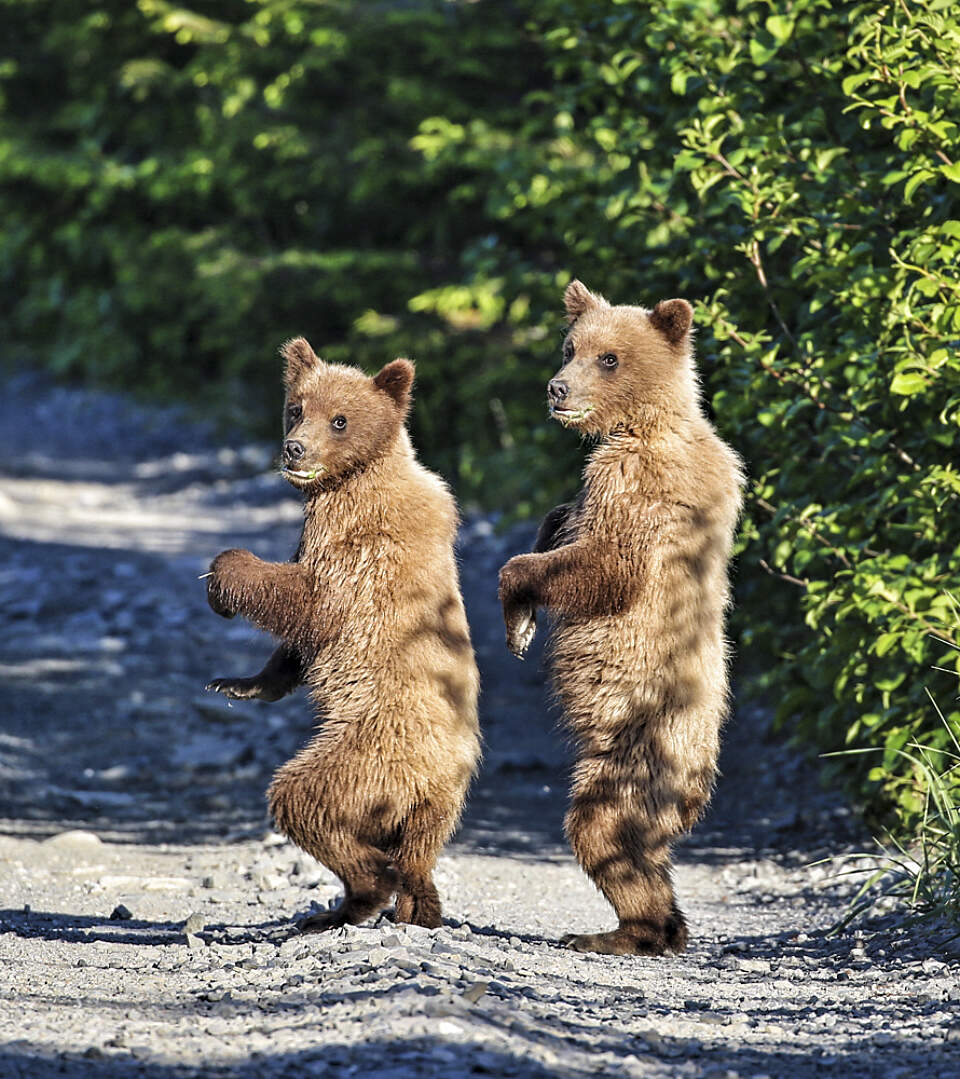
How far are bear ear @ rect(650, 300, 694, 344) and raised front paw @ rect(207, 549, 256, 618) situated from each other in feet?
5.54

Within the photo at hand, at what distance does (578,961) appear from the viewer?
500cm

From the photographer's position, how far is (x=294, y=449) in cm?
524

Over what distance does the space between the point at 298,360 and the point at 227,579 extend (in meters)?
0.93

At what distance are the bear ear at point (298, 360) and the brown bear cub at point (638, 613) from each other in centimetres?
98

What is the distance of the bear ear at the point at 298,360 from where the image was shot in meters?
5.64

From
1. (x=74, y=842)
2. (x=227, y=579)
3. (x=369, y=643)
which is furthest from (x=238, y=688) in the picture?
(x=74, y=842)

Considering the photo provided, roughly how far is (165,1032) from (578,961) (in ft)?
5.17

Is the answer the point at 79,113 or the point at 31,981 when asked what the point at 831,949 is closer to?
the point at 31,981

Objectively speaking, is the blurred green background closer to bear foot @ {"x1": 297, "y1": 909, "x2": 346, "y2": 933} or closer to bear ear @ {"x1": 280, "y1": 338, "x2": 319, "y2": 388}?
bear ear @ {"x1": 280, "y1": 338, "x2": 319, "y2": 388}

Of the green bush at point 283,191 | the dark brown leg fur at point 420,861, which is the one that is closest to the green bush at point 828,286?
the green bush at point 283,191

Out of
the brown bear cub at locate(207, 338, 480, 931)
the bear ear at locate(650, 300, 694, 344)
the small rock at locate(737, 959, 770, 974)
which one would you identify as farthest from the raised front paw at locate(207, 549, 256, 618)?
the small rock at locate(737, 959, 770, 974)

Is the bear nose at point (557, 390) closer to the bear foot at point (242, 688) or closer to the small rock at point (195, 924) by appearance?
the bear foot at point (242, 688)

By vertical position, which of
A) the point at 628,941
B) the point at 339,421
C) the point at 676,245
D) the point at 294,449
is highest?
the point at 676,245

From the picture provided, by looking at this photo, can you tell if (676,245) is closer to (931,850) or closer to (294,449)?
(294,449)
